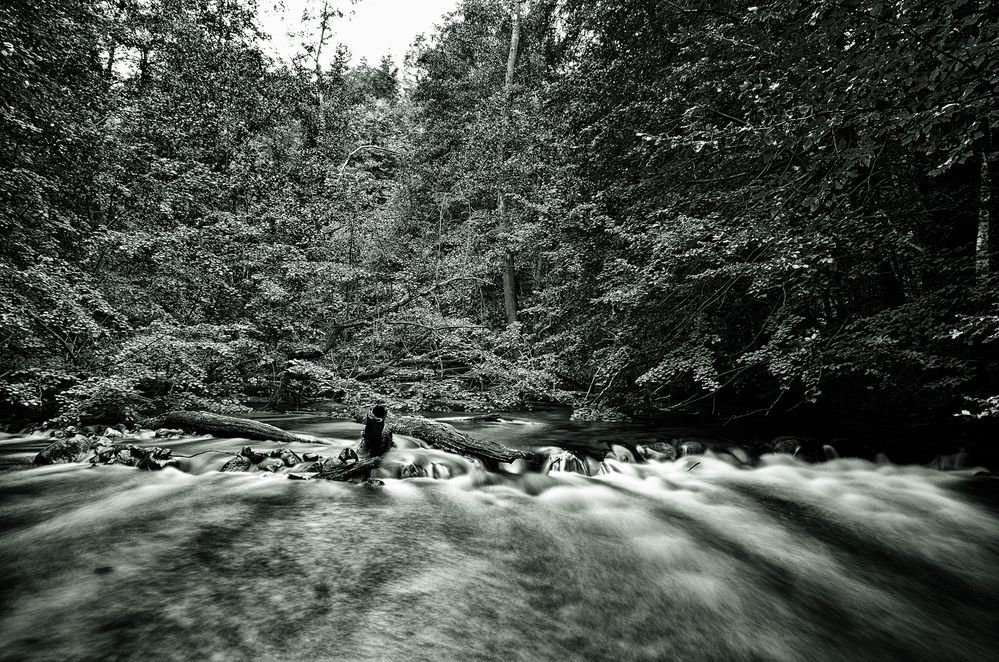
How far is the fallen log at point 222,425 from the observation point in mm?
6906

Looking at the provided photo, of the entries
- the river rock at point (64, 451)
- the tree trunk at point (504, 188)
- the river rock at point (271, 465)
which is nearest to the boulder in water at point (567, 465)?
the river rock at point (271, 465)

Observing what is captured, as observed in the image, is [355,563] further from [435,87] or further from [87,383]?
[435,87]

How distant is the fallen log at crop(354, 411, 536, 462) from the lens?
19.7 ft

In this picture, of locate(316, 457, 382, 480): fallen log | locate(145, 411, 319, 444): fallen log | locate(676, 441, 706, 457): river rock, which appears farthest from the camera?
locate(145, 411, 319, 444): fallen log

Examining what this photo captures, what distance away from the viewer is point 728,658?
7.43 feet

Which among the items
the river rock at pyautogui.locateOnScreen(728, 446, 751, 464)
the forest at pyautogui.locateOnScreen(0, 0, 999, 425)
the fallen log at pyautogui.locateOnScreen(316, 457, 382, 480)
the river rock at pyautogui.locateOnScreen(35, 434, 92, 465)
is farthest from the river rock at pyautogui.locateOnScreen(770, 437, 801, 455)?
the river rock at pyautogui.locateOnScreen(35, 434, 92, 465)

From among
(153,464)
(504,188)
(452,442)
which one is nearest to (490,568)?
(452,442)

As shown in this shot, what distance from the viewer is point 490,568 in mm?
3186

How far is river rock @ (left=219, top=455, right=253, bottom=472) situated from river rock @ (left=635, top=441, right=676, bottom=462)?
18.4 ft

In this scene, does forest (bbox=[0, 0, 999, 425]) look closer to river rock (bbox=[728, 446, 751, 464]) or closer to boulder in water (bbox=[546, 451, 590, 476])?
river rock (bbox=[728, 446, 751, 464])

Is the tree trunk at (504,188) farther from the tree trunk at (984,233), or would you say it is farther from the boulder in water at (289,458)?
the tree trunk at (984,233)

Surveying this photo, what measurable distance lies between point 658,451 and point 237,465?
19.6 ft

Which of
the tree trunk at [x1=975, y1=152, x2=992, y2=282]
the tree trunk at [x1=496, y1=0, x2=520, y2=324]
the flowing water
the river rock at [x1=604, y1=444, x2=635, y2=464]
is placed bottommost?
the flowing water

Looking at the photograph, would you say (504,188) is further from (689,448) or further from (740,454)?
(740,454)
